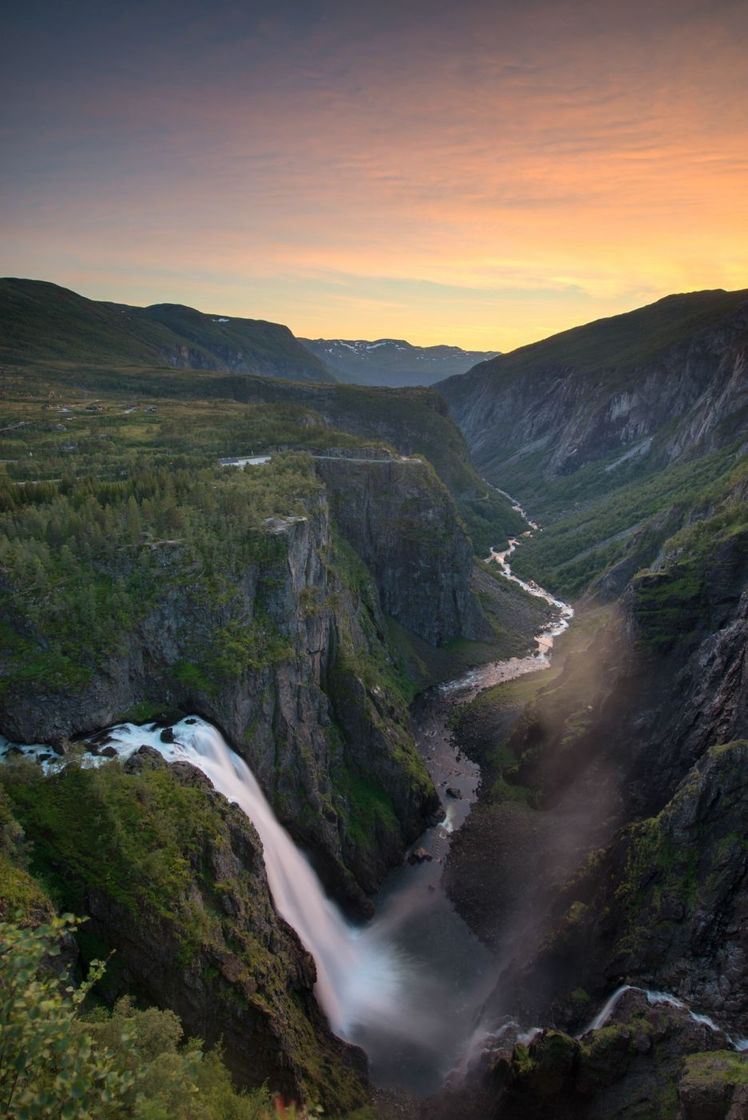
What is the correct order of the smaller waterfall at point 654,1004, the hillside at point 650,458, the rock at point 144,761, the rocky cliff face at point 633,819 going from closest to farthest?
the smaller waterfall at point 654,1004
the rock at point 144,761
the rocky cliff face at point 633,819
the hillside at point 650,458

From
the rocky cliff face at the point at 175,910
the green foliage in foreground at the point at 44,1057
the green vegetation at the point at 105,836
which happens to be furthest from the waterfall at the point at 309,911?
the green foliage in foreground at the point at 44,1057

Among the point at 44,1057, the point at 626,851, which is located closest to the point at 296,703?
the point at 626,851

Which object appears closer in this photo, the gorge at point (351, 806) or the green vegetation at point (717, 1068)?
the green vegetation at point (717, 1068)

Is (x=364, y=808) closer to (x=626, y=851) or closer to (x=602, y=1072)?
(x=626, y=851)

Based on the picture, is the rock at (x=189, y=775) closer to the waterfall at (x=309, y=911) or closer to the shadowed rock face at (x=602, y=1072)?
the waterfall at (x=309, y=911)

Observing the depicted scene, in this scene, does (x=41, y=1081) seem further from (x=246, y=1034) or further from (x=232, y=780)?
(x=232, y=780)

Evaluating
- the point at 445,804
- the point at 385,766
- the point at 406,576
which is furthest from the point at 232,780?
the point at 406,576

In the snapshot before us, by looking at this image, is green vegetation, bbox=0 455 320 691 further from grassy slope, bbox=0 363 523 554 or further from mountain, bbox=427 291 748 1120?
mountain, bbox=427 291 748 1120

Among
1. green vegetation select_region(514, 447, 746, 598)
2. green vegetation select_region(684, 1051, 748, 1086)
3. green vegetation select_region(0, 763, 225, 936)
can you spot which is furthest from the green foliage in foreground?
green vegetation select_region(514, 447, 746, 598)

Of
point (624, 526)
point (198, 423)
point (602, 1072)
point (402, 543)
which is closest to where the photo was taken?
point (602, 1072)
